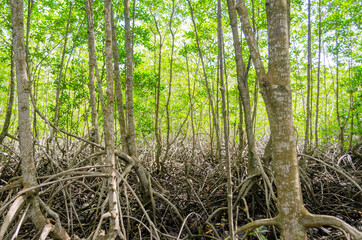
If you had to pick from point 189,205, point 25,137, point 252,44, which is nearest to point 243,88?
point 252,44

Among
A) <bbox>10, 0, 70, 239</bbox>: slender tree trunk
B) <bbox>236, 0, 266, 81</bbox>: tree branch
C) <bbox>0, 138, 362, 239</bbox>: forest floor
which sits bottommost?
<bbox>0, 138, 362, 239</bbox>: forest floor

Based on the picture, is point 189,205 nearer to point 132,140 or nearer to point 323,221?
point 132,140

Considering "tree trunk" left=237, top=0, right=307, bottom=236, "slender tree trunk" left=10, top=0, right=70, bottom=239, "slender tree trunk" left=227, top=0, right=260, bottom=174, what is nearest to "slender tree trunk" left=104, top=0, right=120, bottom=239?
"slender tree trunk" left=10, top=0, right=70, bottom=239

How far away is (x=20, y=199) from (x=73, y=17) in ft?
16.0

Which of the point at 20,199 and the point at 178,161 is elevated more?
the point at 20,199

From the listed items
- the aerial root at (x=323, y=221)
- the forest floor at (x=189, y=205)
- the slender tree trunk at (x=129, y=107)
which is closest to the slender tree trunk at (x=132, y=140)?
the slender tree trunk at (x=129, y=107)

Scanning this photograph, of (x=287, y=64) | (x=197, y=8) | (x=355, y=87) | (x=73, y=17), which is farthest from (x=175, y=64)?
(x=287, y=64)

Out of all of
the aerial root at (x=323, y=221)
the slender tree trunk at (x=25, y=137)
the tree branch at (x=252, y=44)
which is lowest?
the aerial root at (x=323, y=221)

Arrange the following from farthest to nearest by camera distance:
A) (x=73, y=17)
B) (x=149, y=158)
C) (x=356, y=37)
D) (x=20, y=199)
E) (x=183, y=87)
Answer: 1. (x=183, y=87)
2. (x=356, y=37)
3. (x=73, y=17)
4. (x=149, y=158)
5. (x=20, y=199)

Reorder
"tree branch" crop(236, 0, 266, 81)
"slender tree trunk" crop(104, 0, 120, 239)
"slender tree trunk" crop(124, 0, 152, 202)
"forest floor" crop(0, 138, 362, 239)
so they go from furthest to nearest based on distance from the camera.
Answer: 1. "slender tree trunk" crop(124, 0, 152, 202)
2. "forest floor" crop(0, 138, 362, 239)
3. "slender tree trunk" crop(104, 0, 120, 239)
4. "tree branch" crop(236, 0, 266, 81)

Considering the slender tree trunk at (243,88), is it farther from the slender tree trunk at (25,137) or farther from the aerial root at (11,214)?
the aerial root at (11,214)

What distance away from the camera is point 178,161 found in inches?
207

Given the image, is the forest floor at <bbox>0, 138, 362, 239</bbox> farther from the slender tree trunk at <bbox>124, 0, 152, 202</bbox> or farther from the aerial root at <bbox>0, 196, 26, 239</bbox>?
the aerial root at <bbox>0, 196, 26, 239</bbox>

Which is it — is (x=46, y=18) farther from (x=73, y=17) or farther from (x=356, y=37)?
(x=356, y=37)
